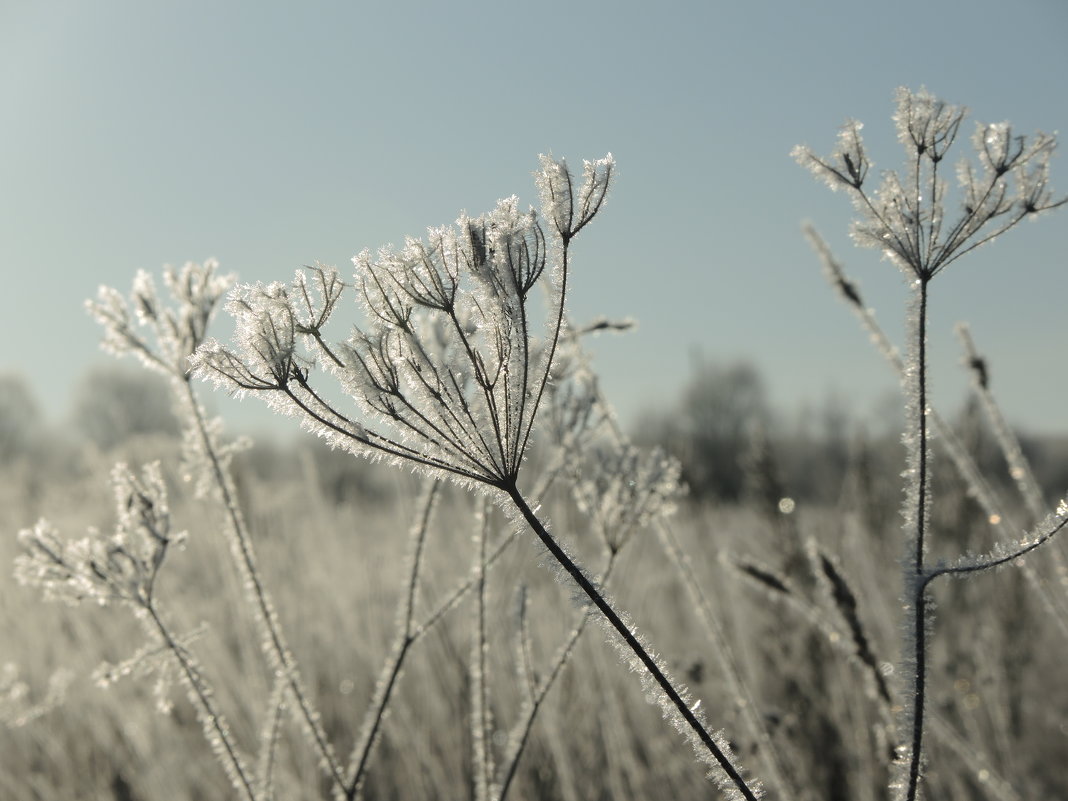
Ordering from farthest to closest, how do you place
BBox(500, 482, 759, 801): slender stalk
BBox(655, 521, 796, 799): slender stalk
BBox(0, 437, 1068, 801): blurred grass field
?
BBox(0, 437, 1068, 801): blurred grass field < BBox(655, 521, 796, 799): slender stalk < BBox(500, 482, 759, 801): slender stalk

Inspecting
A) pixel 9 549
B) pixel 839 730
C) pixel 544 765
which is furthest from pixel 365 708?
pixel 9 549

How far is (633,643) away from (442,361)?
23 cm

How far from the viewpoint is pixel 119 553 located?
783 mm

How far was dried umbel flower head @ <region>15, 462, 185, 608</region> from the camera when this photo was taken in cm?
78

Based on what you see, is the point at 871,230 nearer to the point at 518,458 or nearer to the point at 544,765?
the point at 518,458

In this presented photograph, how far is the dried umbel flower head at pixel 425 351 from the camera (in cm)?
54

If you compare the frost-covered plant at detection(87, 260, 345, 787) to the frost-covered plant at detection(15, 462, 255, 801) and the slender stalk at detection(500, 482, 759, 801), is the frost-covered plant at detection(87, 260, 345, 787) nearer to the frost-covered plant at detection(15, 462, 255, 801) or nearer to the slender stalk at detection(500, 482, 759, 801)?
the frost-covered plant at detection(15, 462, 255, 801)

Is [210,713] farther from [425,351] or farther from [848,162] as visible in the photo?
[848,162]

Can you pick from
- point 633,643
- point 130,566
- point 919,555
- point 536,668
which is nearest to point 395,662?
point 130,566

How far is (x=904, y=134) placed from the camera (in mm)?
652

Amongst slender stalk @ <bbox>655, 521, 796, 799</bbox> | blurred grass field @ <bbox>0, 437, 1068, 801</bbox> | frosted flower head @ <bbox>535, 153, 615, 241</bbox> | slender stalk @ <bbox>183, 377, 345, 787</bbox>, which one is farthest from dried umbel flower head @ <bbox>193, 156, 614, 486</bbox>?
blurred grass field @ <bbox>0, 437, 1068, 801</bbox>

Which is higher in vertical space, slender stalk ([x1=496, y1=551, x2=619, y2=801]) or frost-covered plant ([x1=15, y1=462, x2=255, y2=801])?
frost-covered plant ([x1=15, y1=462, x2=255, y2=801])

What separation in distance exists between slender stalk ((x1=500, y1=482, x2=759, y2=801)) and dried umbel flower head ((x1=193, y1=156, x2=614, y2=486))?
0.04 metres

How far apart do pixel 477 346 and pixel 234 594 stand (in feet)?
3.32
